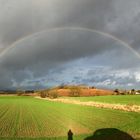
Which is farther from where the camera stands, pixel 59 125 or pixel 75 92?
pixel 75 92

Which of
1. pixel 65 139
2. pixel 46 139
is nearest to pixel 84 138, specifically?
pixel 65 139

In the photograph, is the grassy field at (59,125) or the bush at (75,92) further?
the bush at (75,92)

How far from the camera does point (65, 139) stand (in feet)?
60.7

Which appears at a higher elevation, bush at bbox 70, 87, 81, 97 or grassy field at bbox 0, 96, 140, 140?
bush at bbox 70, 87, 81, 97

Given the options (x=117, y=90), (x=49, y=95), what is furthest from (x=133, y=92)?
(x=49, y=95)

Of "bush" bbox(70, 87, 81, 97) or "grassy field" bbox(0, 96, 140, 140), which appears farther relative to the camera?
"bush" bbox(70, 87, 81, 97)

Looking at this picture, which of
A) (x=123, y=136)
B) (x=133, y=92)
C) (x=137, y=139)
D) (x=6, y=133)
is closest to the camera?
(x=137, y=139)

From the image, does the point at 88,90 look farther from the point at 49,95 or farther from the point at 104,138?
the point at 104,138

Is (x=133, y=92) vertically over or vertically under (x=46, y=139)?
over

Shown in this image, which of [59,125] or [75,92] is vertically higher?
[75,92]

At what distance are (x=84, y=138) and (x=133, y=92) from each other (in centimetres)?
14036

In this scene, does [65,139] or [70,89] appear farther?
[70,89]

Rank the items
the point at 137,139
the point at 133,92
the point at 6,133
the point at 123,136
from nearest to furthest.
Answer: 1. the point at 137,139
2. the point at 123,136
3. the point at 6,133
4. the point at 133,92

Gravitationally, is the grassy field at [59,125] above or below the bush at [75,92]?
below
